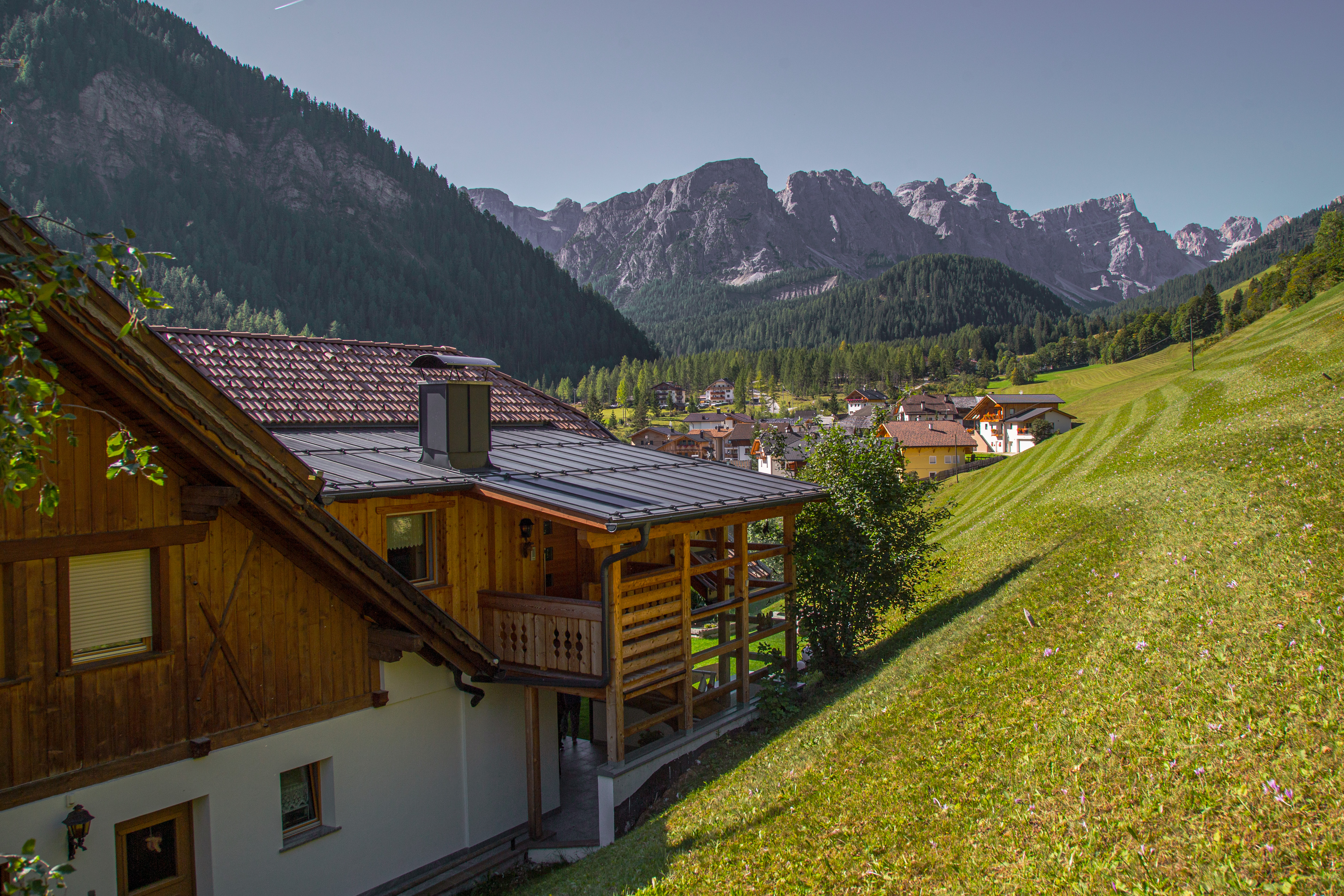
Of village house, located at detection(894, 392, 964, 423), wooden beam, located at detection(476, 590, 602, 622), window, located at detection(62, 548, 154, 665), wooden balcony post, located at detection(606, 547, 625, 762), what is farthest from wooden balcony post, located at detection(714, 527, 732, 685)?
village house, located at detection(894, 392, 964, 423)

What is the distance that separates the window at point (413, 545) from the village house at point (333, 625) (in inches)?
1.5

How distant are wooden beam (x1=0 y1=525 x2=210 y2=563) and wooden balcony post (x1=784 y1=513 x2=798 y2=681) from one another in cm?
967

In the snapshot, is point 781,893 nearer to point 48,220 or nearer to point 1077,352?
point 48,220

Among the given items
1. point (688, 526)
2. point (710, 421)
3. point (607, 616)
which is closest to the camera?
point (607, 616)

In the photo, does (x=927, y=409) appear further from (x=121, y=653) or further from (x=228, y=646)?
(x=121, y=653)

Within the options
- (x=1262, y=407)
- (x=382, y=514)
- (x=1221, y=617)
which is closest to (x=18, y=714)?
(x=382, y=514)

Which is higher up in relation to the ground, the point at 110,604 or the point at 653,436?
the point at 110,604

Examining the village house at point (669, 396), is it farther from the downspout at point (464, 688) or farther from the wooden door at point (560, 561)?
the downspout at point (464, 688)

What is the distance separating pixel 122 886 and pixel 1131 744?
964 centimetres

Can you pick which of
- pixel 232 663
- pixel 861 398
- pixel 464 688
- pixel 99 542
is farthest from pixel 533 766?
pixel 861 398

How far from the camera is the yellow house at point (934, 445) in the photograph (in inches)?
3708

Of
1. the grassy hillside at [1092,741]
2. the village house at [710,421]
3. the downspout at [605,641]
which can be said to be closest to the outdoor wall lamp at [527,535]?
the downspout at [605,641]

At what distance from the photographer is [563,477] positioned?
41.1ft

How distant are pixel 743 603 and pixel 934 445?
280ft
